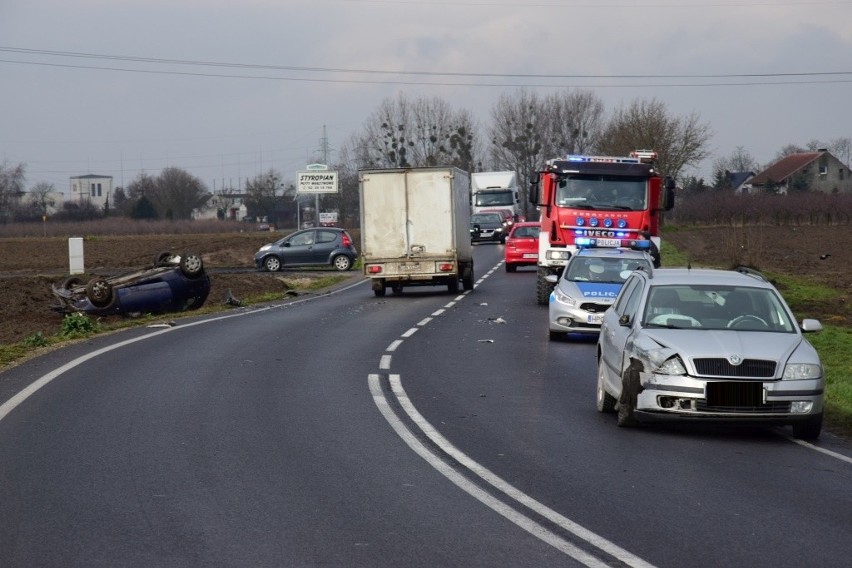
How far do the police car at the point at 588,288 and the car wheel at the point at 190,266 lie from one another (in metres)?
10.6

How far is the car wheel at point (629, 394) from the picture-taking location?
1043 centimetres

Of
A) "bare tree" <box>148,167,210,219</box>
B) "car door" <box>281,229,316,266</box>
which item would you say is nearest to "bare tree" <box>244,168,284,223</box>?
"bare tree" <box>148,167,210,219</box>

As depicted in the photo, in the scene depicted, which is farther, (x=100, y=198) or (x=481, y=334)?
(x=100, y=198)

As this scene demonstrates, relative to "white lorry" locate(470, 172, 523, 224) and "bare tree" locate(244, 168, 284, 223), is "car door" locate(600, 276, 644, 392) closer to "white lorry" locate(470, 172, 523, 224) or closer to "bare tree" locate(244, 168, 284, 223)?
"white lorry" locate(470, 172, 523, 224)

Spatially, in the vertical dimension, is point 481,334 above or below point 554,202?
below

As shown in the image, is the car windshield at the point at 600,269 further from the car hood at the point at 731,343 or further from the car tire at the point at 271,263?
the car tire at the point at 271,263

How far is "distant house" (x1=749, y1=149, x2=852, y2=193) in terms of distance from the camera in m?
117

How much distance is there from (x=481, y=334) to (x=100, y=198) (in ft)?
567

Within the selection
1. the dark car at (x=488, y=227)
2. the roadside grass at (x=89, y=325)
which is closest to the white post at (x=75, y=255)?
the roadside grass at (x=89, y=325)

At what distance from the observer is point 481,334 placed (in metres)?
20.6

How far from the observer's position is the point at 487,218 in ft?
215

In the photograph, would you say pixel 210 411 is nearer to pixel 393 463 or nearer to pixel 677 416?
pixel 393 463

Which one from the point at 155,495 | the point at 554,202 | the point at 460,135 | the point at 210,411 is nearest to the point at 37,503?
the point at 155,495

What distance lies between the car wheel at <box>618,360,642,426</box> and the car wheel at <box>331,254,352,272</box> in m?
34.7
